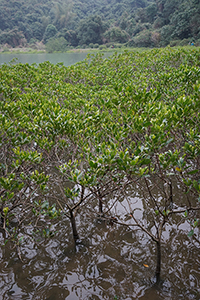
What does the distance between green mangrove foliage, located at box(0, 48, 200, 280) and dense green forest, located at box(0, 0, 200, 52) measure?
114 feet

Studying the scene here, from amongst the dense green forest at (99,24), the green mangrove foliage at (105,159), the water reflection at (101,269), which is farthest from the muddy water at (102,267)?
the dense green forest at (99,24)

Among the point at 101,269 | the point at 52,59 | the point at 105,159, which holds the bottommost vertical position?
the point at 101,269

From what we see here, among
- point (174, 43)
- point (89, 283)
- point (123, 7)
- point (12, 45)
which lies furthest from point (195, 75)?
point (123, 7)

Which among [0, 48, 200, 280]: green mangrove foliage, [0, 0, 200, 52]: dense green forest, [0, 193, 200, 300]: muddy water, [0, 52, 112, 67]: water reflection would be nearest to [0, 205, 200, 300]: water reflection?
[0, 193, 200, 300]: muddy water

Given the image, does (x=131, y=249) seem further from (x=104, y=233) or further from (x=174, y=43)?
(x=174, y=43)

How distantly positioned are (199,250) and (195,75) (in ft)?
15.0

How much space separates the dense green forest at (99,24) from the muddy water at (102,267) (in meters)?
36.3

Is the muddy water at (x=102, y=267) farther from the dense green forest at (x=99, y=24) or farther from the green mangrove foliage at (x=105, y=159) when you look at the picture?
the dense green forest at (x=99, y=24)

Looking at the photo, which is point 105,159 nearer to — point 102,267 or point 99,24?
point 102,267

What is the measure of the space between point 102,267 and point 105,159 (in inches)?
63.9

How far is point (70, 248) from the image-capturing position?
3.36 metres

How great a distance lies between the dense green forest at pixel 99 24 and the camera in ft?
127

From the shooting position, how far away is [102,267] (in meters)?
3.05

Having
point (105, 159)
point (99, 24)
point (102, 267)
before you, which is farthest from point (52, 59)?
point (99, 24)
